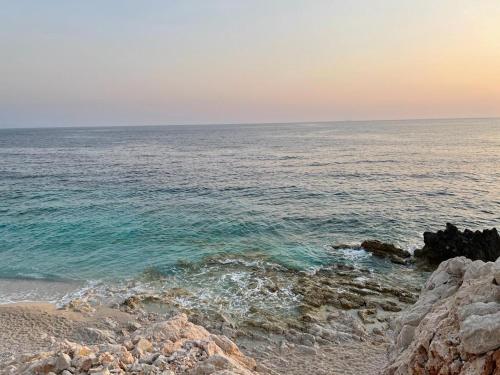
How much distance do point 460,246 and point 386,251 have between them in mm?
4026

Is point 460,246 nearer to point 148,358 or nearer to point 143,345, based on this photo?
point 143,345

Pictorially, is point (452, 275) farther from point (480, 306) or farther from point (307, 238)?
point (307, 238)

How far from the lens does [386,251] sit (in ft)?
76.4

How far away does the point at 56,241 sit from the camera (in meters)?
25.7

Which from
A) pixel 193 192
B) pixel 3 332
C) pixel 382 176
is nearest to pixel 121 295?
pixel 3 332

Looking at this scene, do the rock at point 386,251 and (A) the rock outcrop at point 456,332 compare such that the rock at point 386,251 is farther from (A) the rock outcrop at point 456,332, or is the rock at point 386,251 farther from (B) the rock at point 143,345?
(B) the rock at point 143,345

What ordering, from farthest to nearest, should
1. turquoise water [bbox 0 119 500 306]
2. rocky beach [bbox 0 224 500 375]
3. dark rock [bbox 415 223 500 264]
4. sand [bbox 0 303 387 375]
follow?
turquoise water [bbox 0 119 500 306]
dark rock [bbox 415 223 500 264]
sand [bbox 0 303 387 375]
rocky beach [bbox 0 224 500 375]

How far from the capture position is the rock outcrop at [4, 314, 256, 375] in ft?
31.2

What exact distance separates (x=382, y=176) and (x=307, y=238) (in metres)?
26.6

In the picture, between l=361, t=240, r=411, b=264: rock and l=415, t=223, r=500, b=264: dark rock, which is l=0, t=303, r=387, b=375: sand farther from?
l=415, t=223, r=500, b=264: dark rock

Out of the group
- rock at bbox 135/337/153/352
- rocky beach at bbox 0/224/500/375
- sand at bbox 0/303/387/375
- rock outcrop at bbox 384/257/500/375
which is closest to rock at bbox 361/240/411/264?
rocky beach at bbox 0/224/500/375

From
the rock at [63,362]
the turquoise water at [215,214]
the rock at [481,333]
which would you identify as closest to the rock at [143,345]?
the rock at [63,362]

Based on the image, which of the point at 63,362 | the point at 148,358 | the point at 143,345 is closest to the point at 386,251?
the point at 143,345

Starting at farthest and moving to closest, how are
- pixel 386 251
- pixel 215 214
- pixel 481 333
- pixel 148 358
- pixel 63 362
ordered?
1. pixel 215 214
2. pixel 386 251
3. pixel 148 358
4. pixel 63 362
5. pixel 481 333
